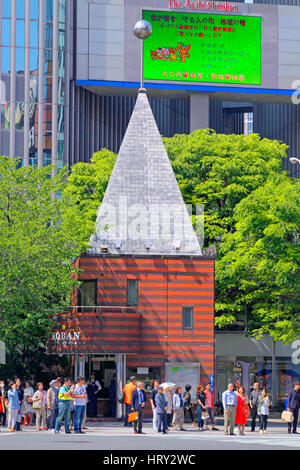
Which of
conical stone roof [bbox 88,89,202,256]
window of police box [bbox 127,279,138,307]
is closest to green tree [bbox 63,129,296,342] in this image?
conical stone roof [bbox 88,89,202,256]

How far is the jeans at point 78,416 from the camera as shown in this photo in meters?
33.8

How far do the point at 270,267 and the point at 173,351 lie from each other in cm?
683

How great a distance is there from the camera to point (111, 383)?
1645 inches

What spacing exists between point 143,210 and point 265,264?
6.22m

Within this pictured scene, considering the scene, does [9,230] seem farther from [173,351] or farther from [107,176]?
[107,176]

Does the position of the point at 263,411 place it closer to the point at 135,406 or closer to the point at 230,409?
the point at 230,409

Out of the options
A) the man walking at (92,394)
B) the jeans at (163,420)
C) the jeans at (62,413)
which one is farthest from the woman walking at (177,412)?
the jeans at (62,413)

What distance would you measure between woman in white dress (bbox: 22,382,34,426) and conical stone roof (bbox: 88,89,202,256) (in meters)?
7.32

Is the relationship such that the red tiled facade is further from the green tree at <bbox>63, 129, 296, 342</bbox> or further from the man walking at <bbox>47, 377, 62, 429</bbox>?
the green tree at <bbox>63, 129, 296, 342</bbox>

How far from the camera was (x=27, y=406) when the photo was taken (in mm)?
39906

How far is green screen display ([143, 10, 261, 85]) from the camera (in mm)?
75562

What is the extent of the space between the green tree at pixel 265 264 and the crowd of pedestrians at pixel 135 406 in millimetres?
8488

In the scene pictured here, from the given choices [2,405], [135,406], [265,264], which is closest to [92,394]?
[2,405]

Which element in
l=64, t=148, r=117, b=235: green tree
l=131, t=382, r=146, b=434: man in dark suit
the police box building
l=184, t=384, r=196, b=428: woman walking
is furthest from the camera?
l=64, t=148, r=117, b=235: green tree
